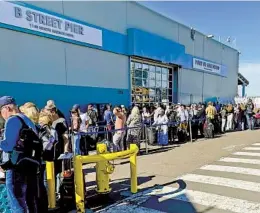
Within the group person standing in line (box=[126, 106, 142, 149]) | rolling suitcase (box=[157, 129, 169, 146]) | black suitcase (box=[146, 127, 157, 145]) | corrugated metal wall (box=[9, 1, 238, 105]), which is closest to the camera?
person standing in line (box=[126, 106, 142, 149])

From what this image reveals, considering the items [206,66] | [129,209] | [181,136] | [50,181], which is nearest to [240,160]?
[181,136]

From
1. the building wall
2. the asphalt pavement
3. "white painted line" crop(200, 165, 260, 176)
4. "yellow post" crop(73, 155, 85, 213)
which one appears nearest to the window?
the building wall

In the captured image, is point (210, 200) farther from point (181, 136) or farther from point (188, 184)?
point (181, 136)

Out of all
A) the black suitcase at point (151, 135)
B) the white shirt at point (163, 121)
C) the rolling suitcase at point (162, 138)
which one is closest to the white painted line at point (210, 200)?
the rolling suitcase at point (162, 138)

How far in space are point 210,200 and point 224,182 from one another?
1236mm

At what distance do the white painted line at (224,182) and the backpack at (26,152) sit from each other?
383cm

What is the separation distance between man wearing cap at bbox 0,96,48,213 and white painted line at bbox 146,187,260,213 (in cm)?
244

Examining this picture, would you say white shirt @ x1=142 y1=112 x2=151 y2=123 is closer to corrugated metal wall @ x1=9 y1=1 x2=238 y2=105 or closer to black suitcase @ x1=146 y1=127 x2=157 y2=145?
black suitcase @ x1=146 y1=127 x2=157 y2=145

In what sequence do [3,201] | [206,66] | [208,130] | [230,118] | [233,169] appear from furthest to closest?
1. [206,66]
2. [230,118]
3. [208,130]
4. [233,169]
5. [3,201]

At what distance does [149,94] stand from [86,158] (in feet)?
47.0

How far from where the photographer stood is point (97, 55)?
1428 centimetres

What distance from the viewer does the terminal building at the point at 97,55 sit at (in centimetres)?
1066

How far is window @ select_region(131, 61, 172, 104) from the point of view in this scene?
1740cm

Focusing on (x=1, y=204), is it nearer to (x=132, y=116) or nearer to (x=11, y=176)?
(x=11, y=176)
